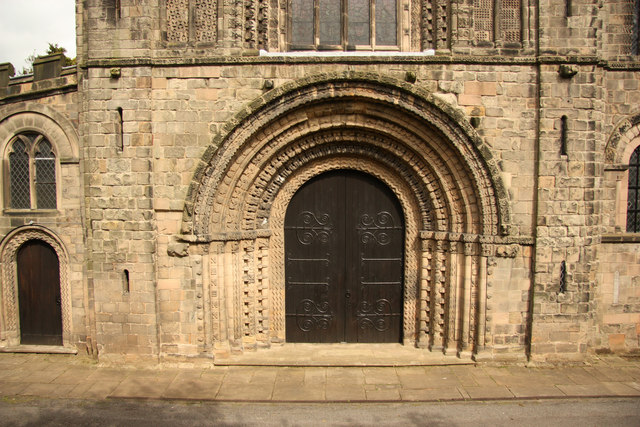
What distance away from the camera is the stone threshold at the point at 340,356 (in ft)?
21.5

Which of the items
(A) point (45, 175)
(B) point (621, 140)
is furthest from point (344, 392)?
(A) point (45, 175)

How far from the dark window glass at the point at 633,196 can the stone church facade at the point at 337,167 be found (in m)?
0.03

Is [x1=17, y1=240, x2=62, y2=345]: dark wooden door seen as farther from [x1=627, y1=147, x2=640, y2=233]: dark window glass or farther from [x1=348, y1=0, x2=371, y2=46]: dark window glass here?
[x1=627, y1=147, x2=640, y2=233]: dark window glass

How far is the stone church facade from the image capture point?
20.6 ft

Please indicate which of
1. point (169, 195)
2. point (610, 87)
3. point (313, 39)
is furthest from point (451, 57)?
point (169, 195)

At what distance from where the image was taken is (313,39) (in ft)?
22.1

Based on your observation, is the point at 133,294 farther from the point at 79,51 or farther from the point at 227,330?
the point at 79,51

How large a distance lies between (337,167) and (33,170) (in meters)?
5.56

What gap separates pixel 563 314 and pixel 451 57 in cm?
459

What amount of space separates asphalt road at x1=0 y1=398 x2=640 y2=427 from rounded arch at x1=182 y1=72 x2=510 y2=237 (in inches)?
101

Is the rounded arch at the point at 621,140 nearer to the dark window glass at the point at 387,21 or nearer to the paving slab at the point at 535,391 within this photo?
the paving slab at the point at 535,391

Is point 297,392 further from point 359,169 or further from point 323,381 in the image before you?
point 359,169

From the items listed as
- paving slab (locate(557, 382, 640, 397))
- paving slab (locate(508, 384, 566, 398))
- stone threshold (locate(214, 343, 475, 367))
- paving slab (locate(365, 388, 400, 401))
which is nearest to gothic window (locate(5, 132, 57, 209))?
stone threshold (locate(214, 343, 475, 367))

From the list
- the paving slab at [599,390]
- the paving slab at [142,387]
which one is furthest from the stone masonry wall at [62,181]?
the paving slab at [599,390]
